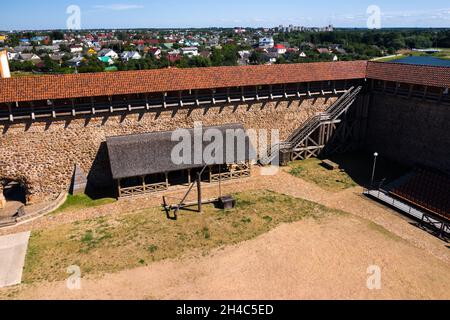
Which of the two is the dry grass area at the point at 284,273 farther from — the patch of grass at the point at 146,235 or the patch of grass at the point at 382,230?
the patch of grass at the point at 146,235

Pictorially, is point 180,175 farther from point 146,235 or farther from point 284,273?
point 284,273

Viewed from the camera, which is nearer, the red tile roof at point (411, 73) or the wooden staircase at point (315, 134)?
the red tile roof at point (411, 73)

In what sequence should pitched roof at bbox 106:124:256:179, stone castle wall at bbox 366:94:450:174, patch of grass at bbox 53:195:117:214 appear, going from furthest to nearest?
stone castle wall at bbox 366:94:450:174 < pitched roof at bbox 106:124:256:179 < patch of grass at bbox 53:195:117:214

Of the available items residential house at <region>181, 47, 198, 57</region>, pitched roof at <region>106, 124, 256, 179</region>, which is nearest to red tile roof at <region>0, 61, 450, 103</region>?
pitched roof at <region>106, 124, 256, 179</region>

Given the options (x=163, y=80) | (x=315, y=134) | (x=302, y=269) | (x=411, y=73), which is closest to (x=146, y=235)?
(x=302, y=269)

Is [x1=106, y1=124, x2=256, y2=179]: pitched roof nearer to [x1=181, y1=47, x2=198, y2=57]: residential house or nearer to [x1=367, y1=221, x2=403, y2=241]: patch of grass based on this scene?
[x1=367, y1=221, x2=403, y2=241]: patch of grass

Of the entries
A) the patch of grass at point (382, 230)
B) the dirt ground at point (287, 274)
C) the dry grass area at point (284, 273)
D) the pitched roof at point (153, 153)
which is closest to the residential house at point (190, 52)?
the pitched roof at point (153, 153)
